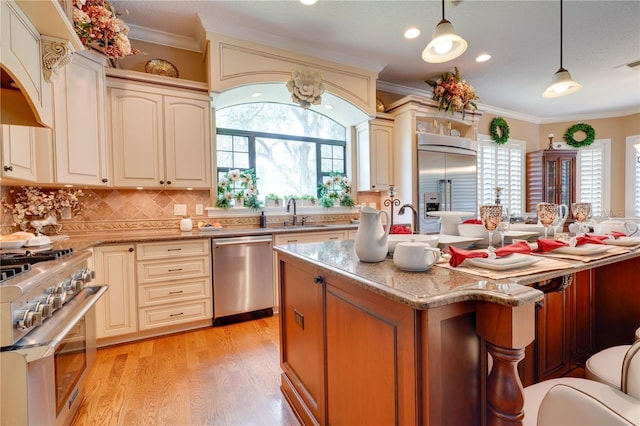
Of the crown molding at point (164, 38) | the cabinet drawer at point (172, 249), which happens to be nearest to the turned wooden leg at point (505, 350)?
the cabinet drawer at point (172, 249)

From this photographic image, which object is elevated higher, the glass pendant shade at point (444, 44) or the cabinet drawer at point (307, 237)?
the glass pendant shade at point (444, 44)

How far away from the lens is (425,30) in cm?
301

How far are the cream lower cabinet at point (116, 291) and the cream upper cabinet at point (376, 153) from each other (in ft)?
9.53

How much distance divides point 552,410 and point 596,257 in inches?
32.8

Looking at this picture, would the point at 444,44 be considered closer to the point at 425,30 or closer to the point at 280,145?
the point at 425,30

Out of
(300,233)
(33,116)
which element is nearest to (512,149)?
(300,233)

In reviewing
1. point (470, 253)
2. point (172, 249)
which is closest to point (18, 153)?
point (172, 249)

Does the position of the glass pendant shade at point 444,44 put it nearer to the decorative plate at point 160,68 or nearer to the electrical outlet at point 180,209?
the decorative plate at point 160,68

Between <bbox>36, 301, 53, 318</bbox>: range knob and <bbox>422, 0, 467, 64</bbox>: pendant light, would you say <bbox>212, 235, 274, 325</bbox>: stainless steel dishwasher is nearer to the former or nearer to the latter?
<bbox>36, 301, 53, 318</bbox>: range knob

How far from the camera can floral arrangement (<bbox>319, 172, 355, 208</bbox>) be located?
4023mm

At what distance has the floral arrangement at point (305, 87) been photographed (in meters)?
3.07

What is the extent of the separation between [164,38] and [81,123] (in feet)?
4.45

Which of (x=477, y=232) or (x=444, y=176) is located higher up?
(x=444, y=176)

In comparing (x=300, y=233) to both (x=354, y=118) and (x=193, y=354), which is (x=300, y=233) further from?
(x=354, y=118)
